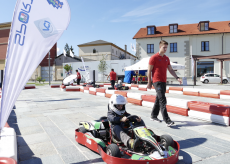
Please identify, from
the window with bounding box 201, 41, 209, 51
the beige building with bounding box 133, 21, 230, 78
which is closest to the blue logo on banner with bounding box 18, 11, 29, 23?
the beige building with bounding box 133, 21, 230, 78

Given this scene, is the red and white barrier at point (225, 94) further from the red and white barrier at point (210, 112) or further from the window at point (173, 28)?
the window at point (173, 28)

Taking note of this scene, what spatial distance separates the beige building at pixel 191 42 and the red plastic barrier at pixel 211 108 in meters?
28.9

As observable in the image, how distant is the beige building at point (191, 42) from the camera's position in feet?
106

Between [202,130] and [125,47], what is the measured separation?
180 feet

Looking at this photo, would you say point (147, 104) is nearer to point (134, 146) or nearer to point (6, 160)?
point (134, 146)

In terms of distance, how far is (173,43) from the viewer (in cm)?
3444

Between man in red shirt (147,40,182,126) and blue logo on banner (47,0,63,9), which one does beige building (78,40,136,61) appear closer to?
man in red shirt (147,40,182,126)

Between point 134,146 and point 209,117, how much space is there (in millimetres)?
3214

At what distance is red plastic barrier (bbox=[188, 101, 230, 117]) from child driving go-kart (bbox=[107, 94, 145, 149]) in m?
2.66

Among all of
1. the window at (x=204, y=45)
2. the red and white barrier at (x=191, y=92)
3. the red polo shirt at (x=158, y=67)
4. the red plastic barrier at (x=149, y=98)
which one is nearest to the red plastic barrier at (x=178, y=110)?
the red plastic barrier at (x=149, y=98)

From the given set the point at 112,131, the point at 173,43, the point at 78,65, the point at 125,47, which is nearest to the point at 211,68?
the point at 173,43

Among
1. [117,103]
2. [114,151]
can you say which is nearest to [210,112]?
[117,103]

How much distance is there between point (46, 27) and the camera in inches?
108

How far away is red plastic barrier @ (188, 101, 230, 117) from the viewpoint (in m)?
4.70
